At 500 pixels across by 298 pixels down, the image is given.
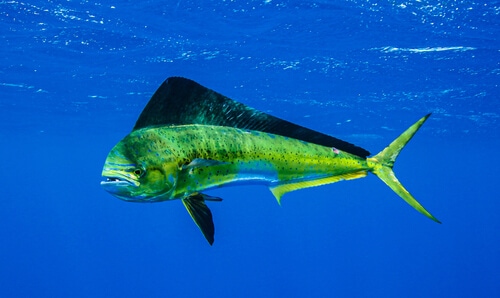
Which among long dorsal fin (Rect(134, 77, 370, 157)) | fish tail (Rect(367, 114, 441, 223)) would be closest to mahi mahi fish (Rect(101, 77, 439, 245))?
long dorsal fin (Rect(134, 77, 370, 157))

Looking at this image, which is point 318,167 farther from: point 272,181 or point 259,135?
point 259,135

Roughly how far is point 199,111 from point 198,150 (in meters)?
0.13

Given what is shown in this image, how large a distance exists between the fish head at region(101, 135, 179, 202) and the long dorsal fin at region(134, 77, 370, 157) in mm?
96

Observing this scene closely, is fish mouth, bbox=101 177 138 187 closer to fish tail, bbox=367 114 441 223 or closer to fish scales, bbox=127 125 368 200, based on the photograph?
fish scales, bbox=127 125 368 200

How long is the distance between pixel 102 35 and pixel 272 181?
1442 cm

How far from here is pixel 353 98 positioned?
22297mm

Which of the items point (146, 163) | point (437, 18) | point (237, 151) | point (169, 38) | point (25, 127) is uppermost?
point (437, 18)

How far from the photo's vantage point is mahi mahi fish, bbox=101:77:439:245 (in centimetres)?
124

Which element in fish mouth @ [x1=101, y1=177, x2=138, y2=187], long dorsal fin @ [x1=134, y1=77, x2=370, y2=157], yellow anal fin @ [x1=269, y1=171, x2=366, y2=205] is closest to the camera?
fish mouth @ [x1=101, y1=177, x2=138, y2=187]

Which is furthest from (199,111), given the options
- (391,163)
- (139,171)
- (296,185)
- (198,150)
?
(391,163)

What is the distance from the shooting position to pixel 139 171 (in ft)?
4.06

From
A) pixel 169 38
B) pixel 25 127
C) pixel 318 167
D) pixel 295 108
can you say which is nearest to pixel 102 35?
pixel 169 38

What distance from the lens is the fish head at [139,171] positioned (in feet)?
3.98

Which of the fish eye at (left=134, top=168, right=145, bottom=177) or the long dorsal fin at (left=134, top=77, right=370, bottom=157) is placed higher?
the long dorsal fin at (left=134, top=77, right=370, bottom=157)
